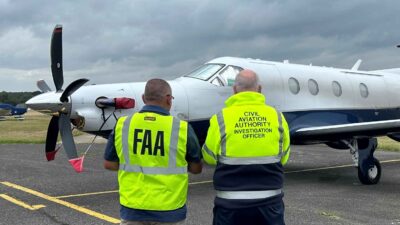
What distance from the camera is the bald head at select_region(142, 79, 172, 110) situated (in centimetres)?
351

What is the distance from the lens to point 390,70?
15.1 meters

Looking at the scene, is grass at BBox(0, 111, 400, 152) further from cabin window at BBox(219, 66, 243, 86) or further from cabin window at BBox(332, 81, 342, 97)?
cabin window at BBox(219, 66, 243, 86)

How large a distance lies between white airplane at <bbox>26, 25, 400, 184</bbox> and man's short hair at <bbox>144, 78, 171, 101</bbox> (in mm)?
3968

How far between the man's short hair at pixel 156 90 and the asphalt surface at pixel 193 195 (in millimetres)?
3303

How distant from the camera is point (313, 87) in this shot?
11398mm

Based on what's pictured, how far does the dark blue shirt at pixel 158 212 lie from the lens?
335cm

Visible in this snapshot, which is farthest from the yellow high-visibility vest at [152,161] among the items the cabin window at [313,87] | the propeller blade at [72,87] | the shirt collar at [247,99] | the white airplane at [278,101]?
the cabin window at [313,87]

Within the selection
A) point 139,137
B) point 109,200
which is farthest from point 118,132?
point 109,200

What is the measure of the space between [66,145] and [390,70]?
11.6m

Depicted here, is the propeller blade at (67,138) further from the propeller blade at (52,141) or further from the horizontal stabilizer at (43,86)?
the horizontal stabilizer at (43,86)

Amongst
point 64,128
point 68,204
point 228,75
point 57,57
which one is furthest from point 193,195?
point 57,57

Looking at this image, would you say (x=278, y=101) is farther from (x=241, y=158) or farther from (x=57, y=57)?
(x=241, y=158)

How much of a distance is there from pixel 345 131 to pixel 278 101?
170 centimetres

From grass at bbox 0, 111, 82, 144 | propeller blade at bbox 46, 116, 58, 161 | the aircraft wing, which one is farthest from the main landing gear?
grass at bbox 0, 111, 82, 144
